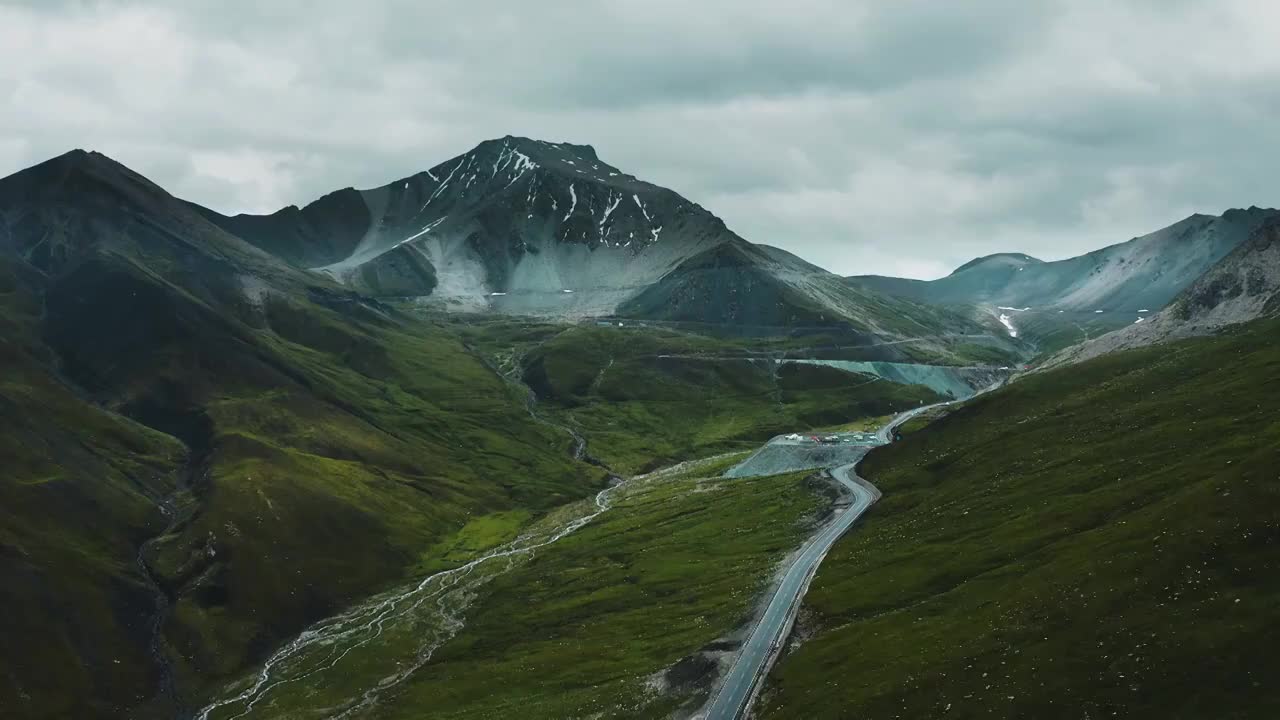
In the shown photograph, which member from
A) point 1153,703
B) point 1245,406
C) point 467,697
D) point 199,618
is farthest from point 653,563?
point 1153,703

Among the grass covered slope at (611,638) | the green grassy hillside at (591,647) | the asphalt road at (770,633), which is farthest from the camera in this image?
the green grassy hillside at (591,647)

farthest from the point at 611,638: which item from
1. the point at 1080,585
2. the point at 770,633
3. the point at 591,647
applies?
the point at 1080,585

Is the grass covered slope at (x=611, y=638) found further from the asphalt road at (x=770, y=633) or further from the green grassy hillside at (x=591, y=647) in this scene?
the asphalt road at (x=770, y=633)

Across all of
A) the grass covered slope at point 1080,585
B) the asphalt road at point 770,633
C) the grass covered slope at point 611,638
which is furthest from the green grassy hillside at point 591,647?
the grass covered slope at point 1080,585

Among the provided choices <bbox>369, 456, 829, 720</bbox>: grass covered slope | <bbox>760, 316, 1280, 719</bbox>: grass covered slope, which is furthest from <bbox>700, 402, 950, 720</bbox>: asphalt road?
<bbox>760, 316, 1280, 719</bbox>: grass covered slope

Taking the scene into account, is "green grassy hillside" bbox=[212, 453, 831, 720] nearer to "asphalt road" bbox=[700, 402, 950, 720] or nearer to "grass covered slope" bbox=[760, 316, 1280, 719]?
"asphalt road" bbox=[700, 402, 950, 720]

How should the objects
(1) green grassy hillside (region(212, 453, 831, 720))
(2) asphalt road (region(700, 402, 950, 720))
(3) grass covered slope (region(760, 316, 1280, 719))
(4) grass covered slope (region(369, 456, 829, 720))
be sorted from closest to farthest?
1. (3) grass covered slope (region(760, 316, 1280, 719))
2. (2) asphalt road (region(700, 402, 950, 720))
3. (4) grass covered slope (region(369, 456, 829, 720))
4. (1) green grassy hillside (region(212, 453, 831, 720))

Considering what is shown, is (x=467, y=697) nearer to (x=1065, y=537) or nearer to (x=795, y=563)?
(x=795, y=563)
